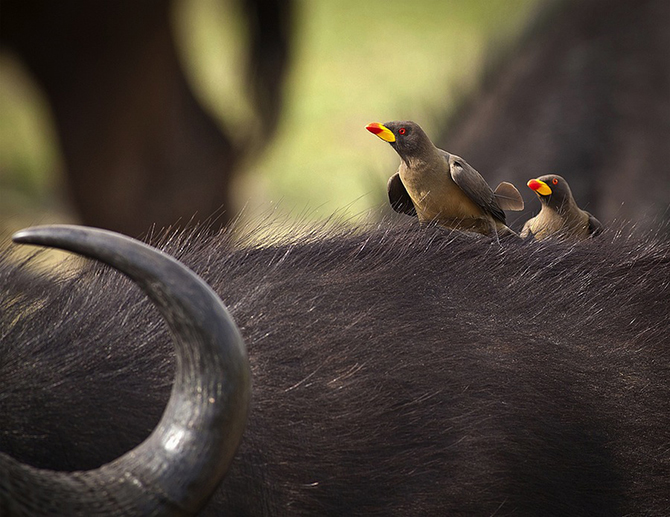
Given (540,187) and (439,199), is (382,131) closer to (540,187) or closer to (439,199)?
(439,199)

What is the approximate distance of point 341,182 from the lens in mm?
6035

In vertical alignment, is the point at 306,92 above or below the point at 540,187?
below

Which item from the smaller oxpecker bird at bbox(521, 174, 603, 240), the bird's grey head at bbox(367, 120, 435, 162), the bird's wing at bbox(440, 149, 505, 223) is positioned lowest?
the smaller oxpecker bird at bbox(521, 174, 603, 240)

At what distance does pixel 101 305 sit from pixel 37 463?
21 cm

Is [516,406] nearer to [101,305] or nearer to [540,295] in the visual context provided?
[540,295]

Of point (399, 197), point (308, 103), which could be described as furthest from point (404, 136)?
point (308, 103)

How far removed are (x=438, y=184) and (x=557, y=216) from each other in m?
0.24

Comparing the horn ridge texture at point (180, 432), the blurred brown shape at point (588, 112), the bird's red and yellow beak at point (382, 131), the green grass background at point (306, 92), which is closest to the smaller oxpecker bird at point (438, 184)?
the bird's red and yellow beak at point (382, 131)

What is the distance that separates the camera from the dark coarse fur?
3.20 feet

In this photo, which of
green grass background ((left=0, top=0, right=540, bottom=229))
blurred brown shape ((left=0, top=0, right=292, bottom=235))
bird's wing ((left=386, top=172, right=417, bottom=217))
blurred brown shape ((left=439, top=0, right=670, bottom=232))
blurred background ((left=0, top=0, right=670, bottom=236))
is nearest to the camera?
bird's wing ((left=386, top=172, right=417, bottom=217))

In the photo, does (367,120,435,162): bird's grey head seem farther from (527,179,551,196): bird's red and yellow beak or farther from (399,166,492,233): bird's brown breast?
(527,179,551,196): bird's red and yellow beak

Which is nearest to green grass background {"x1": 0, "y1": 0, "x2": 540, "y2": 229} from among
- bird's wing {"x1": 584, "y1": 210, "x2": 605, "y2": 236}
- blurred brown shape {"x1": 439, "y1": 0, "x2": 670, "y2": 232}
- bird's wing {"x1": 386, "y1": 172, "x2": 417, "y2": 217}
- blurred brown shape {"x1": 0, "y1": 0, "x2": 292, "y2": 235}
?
blurred brown shape {"x1": 0, "y1": 0, "x2": 292, "y2": 235}

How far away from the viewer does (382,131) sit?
1.08 meters

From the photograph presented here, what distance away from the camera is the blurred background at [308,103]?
244 cm
